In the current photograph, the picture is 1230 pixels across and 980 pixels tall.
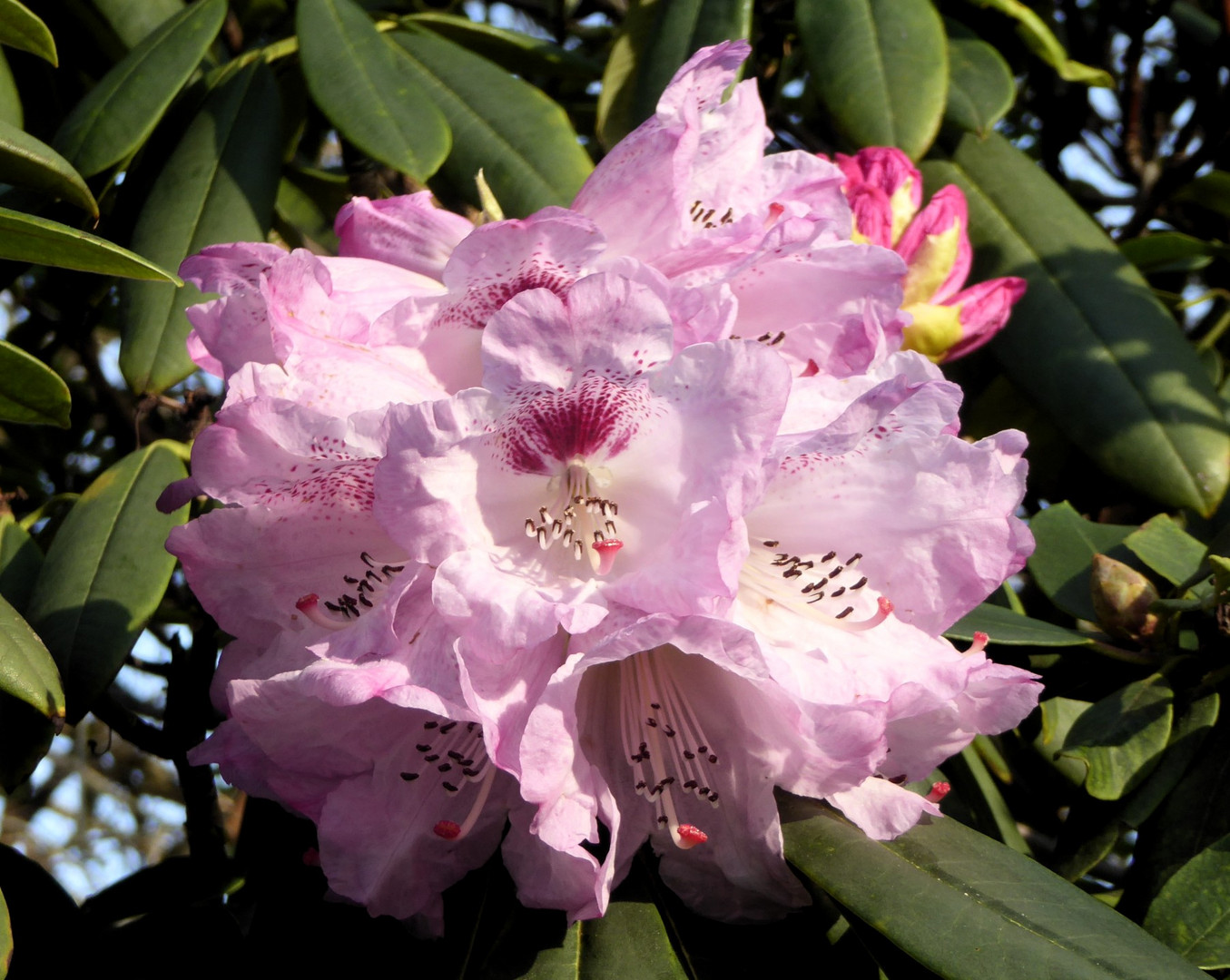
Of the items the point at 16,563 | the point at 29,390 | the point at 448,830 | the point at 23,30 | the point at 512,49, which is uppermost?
the point at 23,30

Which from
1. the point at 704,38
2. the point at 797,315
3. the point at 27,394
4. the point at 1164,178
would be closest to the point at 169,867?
the point at 27,394

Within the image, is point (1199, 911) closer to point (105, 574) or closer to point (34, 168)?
point (105, 574)

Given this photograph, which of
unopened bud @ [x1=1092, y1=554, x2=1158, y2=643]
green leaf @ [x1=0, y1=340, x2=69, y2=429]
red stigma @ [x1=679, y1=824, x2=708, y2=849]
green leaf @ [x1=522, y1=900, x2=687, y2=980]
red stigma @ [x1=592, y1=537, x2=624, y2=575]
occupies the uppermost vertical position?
red stigma @ [x1=592, y1=537, x2=624, y2=575]

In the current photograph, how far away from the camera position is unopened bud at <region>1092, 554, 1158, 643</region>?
998 millimetres

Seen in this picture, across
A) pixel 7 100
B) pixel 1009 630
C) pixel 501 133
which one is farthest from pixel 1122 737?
pixel 7 100

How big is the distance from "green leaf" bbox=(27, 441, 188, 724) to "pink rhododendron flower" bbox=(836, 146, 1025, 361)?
72 centimetres

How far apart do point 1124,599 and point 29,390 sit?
96 cm

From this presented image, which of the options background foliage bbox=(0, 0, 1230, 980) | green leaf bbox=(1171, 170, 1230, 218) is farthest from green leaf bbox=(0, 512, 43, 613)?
green leaf bbox=(1171, 170, 1230, 218)

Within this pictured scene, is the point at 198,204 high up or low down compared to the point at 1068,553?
up

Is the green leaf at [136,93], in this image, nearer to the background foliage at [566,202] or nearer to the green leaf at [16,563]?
the background foliage at [566,202]

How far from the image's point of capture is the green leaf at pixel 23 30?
873 millimetres

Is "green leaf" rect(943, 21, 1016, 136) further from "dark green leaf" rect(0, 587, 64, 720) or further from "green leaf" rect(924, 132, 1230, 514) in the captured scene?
"dark green leaf" rect(0, 587, 64, 720)

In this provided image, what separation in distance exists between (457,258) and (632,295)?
0.50ft

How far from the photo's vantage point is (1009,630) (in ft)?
2.99
